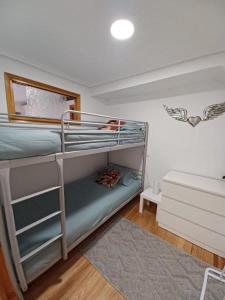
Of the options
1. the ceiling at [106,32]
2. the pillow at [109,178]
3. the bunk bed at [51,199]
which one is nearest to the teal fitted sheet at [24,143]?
the bunk bed at [51,199]

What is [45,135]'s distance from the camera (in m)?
1.07

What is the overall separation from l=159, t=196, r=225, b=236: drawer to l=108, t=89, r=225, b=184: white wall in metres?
0.70

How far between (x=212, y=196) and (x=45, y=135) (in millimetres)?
2024

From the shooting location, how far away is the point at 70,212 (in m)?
1.68

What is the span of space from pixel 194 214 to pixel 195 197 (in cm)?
25

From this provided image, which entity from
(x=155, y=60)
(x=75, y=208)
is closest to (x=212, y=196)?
(x=75, y=208)

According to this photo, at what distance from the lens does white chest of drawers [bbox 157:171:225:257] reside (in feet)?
5.30

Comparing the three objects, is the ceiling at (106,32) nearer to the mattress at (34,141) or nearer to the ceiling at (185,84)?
the ceiling at (185,84)

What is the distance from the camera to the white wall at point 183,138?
2.01m

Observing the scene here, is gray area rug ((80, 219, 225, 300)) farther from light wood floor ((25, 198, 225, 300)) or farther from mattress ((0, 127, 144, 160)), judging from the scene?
mattress ((0, 127, 144, 160))

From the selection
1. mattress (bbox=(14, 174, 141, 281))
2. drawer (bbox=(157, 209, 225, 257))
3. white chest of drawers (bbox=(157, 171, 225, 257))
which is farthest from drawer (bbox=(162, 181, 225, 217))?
mattress (bbox=(14, 174, 141, 281))

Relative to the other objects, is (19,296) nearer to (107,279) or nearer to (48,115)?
(107,279)

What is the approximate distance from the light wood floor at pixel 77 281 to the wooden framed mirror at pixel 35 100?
6.09 feet

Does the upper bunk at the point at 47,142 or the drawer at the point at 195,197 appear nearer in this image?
the upper bunk at the point at 47,142
